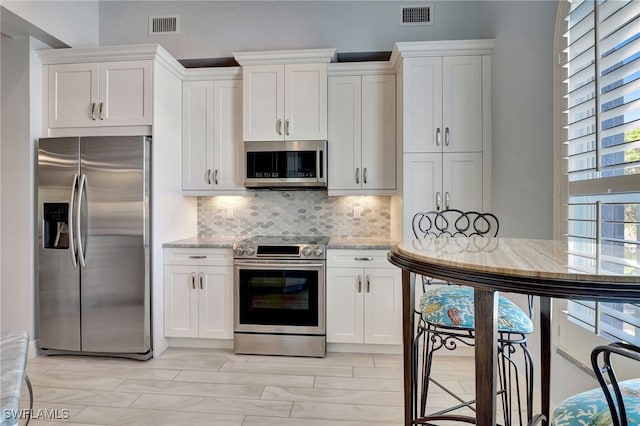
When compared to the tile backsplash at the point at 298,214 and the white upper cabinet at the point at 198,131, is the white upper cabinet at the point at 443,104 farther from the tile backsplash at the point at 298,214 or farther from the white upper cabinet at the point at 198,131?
the white upper cabinet at the point at 198,131

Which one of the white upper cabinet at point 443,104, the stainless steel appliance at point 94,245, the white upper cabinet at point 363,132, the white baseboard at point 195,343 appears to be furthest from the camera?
the white upper cabinet at point 363,132

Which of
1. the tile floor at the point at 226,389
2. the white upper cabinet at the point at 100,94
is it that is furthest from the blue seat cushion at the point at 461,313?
the white upper cabinet at the point at 100,94

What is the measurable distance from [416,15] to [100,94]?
2.92 meters

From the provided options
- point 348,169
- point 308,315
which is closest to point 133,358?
point 308,315

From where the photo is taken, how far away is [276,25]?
3.42 metres

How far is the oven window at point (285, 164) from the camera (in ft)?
10.4

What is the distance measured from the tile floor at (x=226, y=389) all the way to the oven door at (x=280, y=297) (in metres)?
0.27

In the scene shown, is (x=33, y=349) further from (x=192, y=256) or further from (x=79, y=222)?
(x=192, y=256)

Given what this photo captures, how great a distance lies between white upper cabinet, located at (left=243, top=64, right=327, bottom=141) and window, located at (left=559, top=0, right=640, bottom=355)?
182 centimetres

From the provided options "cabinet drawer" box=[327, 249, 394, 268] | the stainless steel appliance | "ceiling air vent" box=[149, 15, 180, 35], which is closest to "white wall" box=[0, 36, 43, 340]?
the stainless steel appliance

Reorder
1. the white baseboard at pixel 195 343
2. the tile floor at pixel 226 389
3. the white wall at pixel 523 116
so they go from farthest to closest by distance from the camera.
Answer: the white baseboard at pixel 195 343
the white wall at pixel 523 116
the tile floor at pixel 226 389

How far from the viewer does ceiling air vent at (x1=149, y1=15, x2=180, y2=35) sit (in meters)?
3.50

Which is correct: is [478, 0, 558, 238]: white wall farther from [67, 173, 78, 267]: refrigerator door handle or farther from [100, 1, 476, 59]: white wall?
[67, 173, 78, 267]: refrigerator door handle

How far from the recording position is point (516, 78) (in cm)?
253
